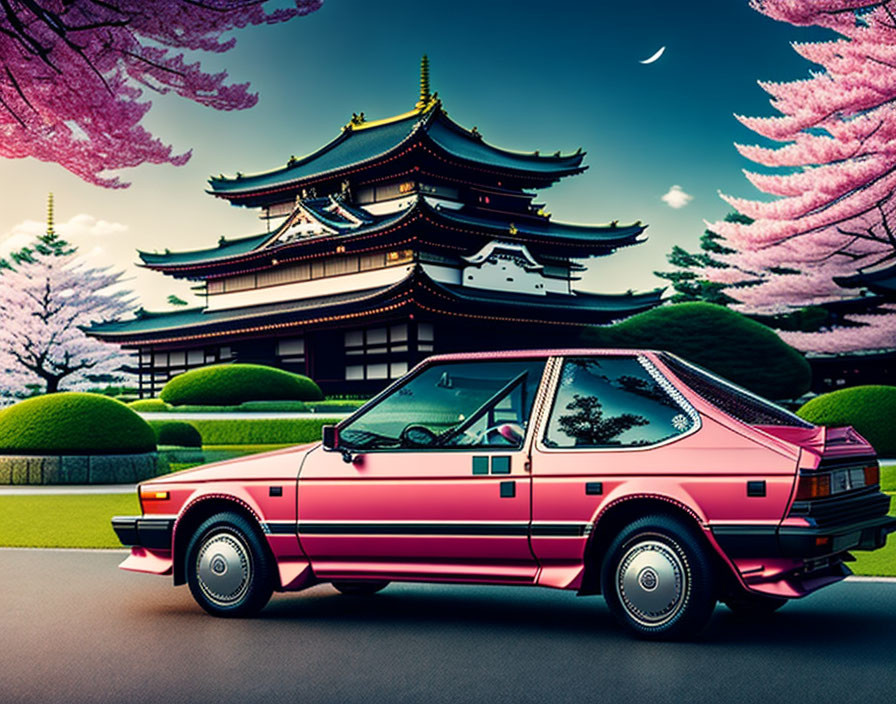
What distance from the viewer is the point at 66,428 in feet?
66.4

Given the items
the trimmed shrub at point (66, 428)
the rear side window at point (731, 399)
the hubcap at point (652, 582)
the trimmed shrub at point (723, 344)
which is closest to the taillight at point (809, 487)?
the rear side window at point (731, 399)

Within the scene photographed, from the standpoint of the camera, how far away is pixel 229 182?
51.2 m

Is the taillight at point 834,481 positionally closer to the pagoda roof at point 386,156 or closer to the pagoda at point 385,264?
the pagoda at point 385,264

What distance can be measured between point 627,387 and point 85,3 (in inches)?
402

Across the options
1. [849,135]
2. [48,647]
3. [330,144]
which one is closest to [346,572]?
[48,647]

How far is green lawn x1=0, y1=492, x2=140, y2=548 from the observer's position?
12.0 meters

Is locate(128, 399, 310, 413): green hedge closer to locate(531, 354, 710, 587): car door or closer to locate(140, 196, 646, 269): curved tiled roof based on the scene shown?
locate(140, 196, 646, 269): curved tiled roof

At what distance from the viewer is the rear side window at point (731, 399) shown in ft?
20.4

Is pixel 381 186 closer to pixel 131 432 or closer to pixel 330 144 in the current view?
pixel 330 144

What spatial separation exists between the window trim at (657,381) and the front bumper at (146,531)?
262cm

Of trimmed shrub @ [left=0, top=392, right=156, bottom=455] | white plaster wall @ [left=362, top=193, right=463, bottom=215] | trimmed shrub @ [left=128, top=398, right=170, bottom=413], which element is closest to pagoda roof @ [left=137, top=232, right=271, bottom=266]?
white plaster wall @ [left=362, top=193, right=463, bottom=215]

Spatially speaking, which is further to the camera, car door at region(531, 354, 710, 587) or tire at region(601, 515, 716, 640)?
car door at region(531, 354, 710, 587)

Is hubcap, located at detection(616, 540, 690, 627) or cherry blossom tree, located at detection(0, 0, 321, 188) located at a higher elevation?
cherry blossom tree, located at detection(0, 0, 321, 188)

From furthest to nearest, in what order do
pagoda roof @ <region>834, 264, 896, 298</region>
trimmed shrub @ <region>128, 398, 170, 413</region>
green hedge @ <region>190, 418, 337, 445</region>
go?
trimmed shrub @ <region>128, 398, 170, 413</region>, pagoda roof @ <region>834, 264, 896, 298</region>, green hedge @ <region>190, 418, 337, 445</region>
